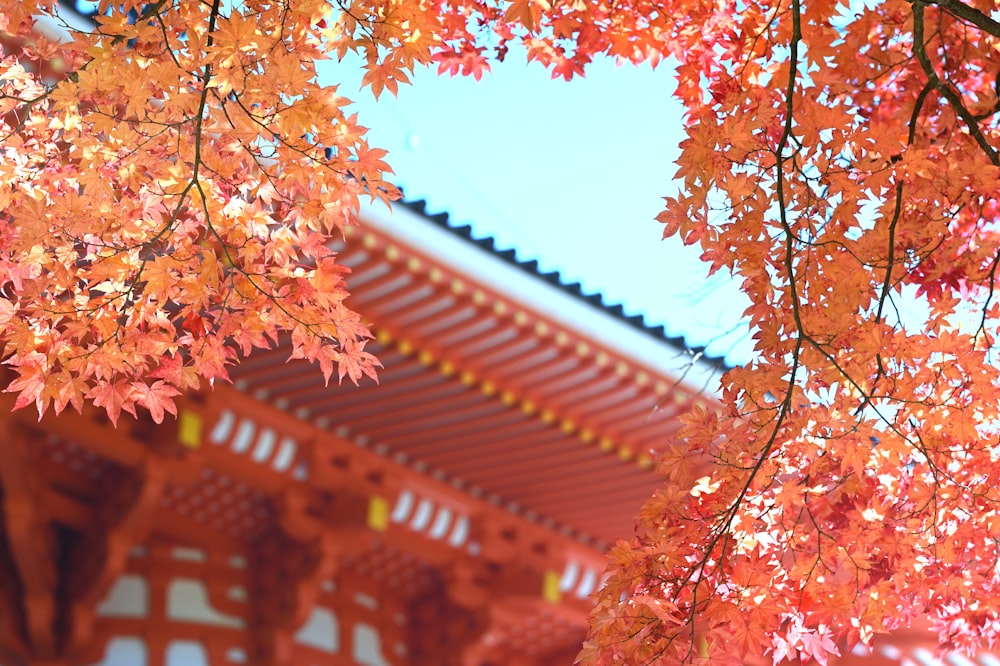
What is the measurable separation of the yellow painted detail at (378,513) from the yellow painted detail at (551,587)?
4.11 ft

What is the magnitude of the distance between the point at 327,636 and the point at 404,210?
3.40 meters

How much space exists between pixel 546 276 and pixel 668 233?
3.38 m

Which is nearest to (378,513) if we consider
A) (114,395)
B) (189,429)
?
(189,429)

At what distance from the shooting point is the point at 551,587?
24.5 ft

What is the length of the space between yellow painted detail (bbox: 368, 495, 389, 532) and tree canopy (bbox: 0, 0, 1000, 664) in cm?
454

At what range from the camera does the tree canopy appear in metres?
1.87

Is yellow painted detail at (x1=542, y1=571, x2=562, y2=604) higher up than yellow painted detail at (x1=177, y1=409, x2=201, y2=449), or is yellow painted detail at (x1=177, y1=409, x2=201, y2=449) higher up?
yellow painted detail at (x1=542, y1=571, x2=562, y2=604)

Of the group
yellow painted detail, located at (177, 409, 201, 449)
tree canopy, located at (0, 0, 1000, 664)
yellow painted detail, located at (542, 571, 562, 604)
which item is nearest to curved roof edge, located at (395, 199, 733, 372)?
yellow painted detail, located at (177, 409, 201, 449)

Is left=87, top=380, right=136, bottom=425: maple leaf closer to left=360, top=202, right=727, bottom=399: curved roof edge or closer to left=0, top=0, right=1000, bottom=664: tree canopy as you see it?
left=0, top=0, right=1000, bottom=664: tree canopy

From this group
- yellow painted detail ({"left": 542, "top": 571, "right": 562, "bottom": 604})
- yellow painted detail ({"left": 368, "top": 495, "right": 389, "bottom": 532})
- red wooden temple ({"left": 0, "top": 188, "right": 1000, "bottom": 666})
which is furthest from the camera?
yellow painted detail ({"left": 542, "top": 571, "right": 562, "bottom": 604})

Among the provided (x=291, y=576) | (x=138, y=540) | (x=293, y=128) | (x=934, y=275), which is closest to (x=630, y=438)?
(x=291, y=576)

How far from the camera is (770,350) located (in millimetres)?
2043

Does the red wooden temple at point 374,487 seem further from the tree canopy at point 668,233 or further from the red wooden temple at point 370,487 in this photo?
the tree canopy at point 668,233

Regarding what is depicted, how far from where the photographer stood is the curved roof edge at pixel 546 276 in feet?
16.5
